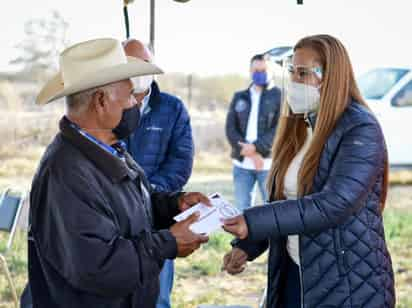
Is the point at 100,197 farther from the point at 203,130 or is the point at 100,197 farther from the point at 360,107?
the point at 203,130

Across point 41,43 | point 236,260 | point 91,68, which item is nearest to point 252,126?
point 236,260

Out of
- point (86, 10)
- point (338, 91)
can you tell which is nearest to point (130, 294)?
point (338, 91)

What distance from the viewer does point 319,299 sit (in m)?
2.26

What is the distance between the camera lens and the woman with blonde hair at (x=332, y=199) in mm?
2162

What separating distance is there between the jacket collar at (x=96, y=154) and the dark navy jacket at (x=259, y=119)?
353 cm

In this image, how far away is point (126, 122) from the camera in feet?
6.76

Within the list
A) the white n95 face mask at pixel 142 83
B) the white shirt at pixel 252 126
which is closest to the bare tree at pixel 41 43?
the white shirt at pixel 252 126

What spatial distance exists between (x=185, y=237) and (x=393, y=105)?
663 cm

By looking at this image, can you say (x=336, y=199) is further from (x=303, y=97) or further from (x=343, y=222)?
(x=303, y=97)

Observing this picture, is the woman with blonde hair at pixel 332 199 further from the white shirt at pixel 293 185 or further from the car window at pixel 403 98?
the car window at pixel 403 98

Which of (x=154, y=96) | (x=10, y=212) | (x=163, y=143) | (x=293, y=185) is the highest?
(x=154, y=96)

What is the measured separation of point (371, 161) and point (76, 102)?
0.96 metres

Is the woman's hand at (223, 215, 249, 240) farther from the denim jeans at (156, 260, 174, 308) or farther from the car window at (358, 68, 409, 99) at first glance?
the car window at (358, 68, 409, 99)

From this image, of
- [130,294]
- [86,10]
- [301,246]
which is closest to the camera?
[130,294]
